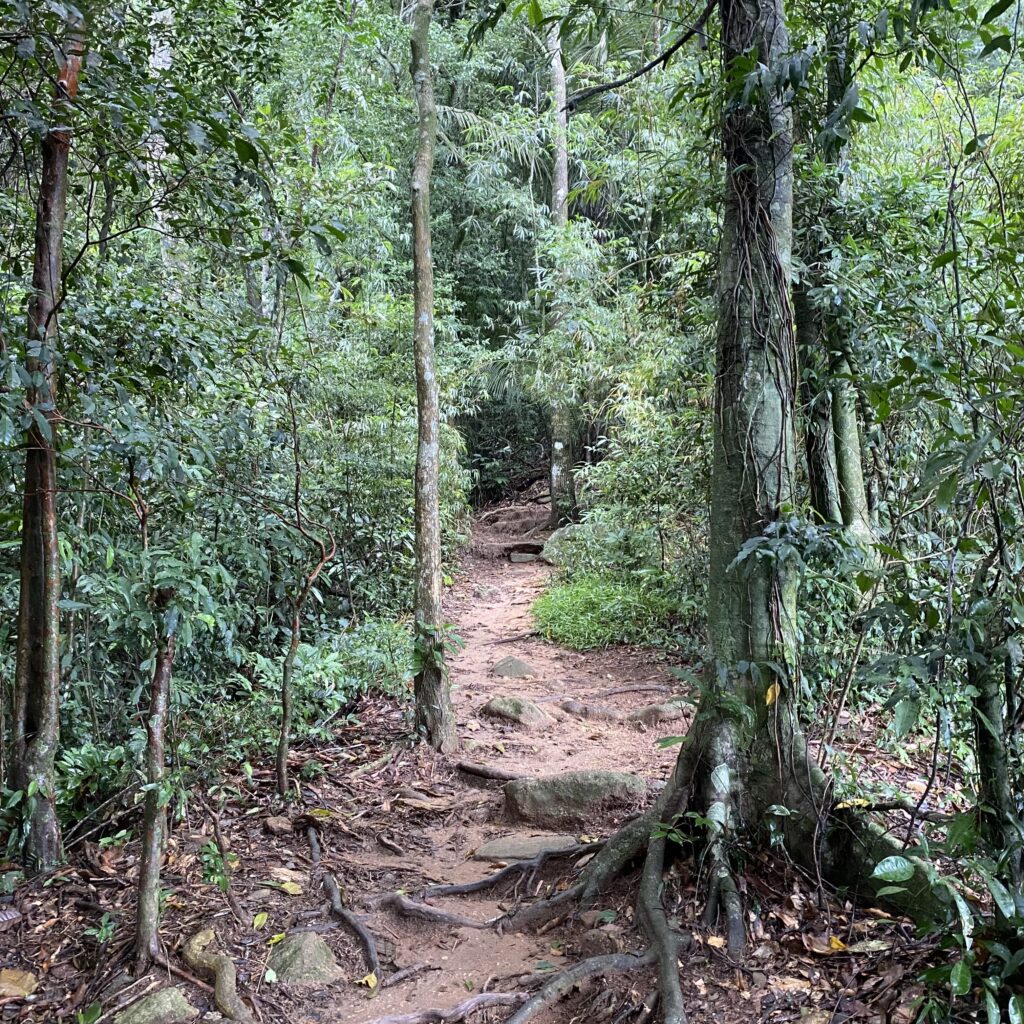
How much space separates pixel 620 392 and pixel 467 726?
5627 millimetres

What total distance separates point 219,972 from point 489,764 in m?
2.71

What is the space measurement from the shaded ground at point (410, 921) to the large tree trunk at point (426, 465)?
33 centimetres

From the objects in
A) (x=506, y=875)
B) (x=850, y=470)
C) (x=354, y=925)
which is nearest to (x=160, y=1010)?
(x=354, y=925)

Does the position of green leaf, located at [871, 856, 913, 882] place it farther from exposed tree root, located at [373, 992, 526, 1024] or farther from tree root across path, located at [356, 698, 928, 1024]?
exposed tree root, located at [373, 992, 526, 1024]

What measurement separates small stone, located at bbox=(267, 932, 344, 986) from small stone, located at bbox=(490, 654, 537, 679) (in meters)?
4.38

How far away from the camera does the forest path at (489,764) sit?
129 inches

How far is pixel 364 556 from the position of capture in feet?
27.5

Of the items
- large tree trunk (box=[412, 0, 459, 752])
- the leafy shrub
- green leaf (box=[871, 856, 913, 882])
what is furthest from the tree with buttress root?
the leafy shrub

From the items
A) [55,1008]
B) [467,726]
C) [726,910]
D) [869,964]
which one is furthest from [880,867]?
[467,726]

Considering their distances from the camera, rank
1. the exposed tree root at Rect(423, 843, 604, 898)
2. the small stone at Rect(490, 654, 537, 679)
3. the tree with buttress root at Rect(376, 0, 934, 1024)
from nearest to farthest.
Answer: the tree with buttress root at Rect(376, 0, 934, 1024)
the exposed tree root at Rect(423, 843, 604, 898)
the small stone at Rect(490, 654, 537, 679)

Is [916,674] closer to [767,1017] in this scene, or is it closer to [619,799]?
[767,1017]

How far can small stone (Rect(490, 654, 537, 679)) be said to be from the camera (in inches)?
305

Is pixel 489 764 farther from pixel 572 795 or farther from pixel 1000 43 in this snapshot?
pixel 1000 43

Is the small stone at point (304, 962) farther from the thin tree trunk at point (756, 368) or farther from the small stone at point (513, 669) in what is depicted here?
the small stone at point (513, 669)
